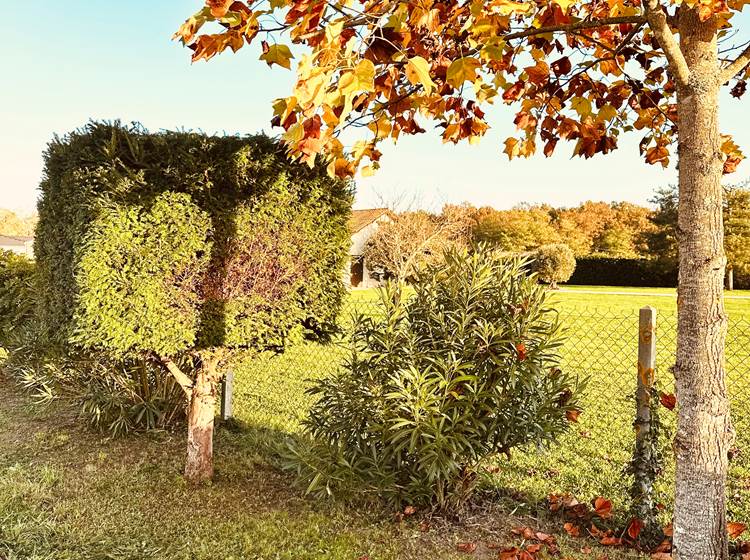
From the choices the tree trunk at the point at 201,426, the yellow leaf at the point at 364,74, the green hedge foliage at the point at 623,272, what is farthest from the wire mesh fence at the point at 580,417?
the green hedge foliage at the point at 623,272

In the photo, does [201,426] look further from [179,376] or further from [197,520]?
[197,520]

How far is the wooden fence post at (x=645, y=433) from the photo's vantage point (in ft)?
9.63

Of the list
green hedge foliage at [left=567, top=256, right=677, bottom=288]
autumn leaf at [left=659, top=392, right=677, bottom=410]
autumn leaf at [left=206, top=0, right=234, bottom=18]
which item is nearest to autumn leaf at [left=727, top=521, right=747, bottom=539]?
autumn leaf at [left=659, top=392, right=677, bottom=410]

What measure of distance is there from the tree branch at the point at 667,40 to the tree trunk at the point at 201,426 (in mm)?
3086

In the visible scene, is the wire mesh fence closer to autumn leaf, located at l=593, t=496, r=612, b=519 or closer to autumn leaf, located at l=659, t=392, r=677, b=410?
autumn leaf, located at l=593, t=496, r=612, b=519

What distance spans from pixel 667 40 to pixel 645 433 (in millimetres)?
2094

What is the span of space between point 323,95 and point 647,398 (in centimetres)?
257

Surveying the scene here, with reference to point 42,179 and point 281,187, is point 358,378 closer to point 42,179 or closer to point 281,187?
point 281,187

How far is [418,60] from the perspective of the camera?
1.54m

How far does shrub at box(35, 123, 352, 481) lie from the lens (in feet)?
10.4

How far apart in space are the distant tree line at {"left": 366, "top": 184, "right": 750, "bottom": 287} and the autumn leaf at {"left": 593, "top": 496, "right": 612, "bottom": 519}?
18.1 m

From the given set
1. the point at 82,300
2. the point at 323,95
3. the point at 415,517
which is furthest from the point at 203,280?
the point at 323,95

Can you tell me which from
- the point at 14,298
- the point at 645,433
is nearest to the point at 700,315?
the point at 645,433

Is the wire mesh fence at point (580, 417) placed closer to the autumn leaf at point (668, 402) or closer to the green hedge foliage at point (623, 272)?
the autumn leaf at point (668, 402)
